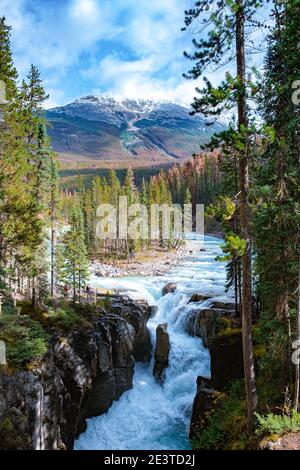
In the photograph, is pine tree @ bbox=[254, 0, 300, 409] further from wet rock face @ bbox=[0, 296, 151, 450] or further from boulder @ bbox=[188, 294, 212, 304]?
boulder @ bbox=[188, 294, 212, 304]

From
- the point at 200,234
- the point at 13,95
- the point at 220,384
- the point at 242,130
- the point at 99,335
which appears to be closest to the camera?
the point at 242,130

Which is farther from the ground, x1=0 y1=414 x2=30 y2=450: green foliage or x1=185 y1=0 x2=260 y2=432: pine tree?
x1=185 y1=0 x2=260 y2=432: pine tree

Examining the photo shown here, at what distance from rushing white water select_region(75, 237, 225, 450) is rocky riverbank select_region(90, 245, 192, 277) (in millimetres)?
15584

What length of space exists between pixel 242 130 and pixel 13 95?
1409cm

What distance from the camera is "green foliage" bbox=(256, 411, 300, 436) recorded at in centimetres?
1223

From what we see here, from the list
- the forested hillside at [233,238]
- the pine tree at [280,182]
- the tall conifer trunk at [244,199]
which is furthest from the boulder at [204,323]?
the tall conifer trunk at [244,199]

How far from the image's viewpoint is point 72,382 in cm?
2098

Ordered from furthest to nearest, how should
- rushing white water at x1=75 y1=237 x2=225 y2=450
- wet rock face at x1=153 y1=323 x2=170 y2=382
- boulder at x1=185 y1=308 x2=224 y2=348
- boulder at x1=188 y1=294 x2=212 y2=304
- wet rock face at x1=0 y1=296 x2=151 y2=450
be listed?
boulder at x1=188 y1=294 x2=212 y2=304 < wet rock face at x1=153 y1=323 x2=170 y2=382 < boulder at x1=185 y1=308 x2=224 y2=348 < rushing white water at x1=75 y1=237 x2=225 y2=450 < wet rock face at x1=0 y1=296 x2=151 y2=450

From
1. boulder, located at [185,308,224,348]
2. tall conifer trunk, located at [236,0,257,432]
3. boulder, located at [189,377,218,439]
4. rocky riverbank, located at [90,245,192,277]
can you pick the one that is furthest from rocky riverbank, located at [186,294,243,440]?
rocky riverbank, located at [90,245,192,277]

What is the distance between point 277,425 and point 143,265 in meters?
50.7

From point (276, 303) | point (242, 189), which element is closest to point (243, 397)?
point (276, 303)

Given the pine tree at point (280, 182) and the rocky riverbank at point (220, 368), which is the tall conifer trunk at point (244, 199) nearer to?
the pine tree at point (280, 182)
